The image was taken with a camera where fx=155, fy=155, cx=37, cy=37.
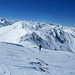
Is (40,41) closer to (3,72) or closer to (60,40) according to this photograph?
(60,40)

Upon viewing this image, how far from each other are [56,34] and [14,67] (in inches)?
7259

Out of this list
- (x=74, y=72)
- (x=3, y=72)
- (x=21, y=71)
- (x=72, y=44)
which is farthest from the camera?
(x=72, y=44)

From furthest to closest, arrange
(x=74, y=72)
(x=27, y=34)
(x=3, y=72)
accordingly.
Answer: (x=27, y=34), (x=74, y=72), (x=3, y=72)

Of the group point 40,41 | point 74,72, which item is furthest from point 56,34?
point 74,72

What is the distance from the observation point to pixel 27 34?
14500cm

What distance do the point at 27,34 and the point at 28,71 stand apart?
12935cm

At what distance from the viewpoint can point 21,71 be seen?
15617 mm

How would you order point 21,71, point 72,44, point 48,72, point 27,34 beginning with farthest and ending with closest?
point 72,44, point 27,34, point 48,72, point 21,71

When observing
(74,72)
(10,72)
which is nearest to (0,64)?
(10,72)

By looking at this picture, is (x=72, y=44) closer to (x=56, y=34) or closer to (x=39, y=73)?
(x=56, y=34)

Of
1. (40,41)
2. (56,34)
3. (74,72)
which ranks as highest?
(56,34)

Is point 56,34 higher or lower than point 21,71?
higher

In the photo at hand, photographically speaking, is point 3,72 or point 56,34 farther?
point 56,34

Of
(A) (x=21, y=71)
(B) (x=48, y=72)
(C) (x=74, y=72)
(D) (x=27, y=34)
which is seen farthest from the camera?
(D) (x=27, y=34)
